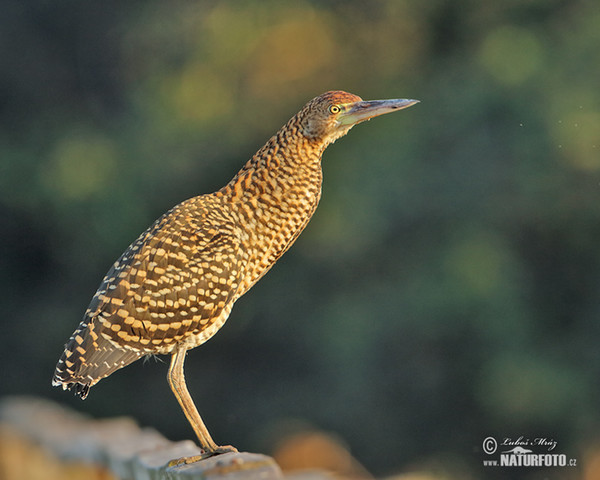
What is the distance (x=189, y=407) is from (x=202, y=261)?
0.36m

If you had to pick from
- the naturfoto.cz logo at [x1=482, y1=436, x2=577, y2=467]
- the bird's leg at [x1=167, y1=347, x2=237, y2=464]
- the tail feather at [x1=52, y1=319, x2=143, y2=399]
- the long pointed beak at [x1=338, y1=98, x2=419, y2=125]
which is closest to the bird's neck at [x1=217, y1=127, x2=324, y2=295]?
the long pointed beak at [x1=338, y1=98, x2=419, y2=125]

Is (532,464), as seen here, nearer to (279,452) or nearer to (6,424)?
(279,452)

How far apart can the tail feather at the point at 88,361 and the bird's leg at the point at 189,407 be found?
4.7 inches

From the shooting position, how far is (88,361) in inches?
84.7

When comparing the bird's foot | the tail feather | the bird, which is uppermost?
the bird

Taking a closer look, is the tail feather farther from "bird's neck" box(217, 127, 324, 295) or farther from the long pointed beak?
the long pointed beak

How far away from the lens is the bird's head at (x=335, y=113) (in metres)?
2.11

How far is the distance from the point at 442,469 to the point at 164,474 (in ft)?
12.6

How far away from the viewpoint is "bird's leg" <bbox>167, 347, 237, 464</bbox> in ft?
6.84

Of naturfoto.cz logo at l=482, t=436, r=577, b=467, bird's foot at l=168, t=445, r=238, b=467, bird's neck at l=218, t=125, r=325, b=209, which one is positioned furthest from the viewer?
naturfoto.cz logo at l=482, t=436, r=577, b=467

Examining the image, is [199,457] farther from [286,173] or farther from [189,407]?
[286,173]

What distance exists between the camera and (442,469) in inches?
210

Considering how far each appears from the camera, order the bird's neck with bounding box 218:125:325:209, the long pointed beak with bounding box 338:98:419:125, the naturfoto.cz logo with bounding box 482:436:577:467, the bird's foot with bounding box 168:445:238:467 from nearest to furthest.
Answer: the bird's foot with bounding box 168:445:238:467 < the long pointed beak with bounding box 338:98:419:125 < the bird's neck with bounding box 218:125:325:209 < the naturfoto.cz logo with bounding box 482:436:577:467

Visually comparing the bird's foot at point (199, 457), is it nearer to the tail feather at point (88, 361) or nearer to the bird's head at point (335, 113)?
the tail feather at point (88, 361)
